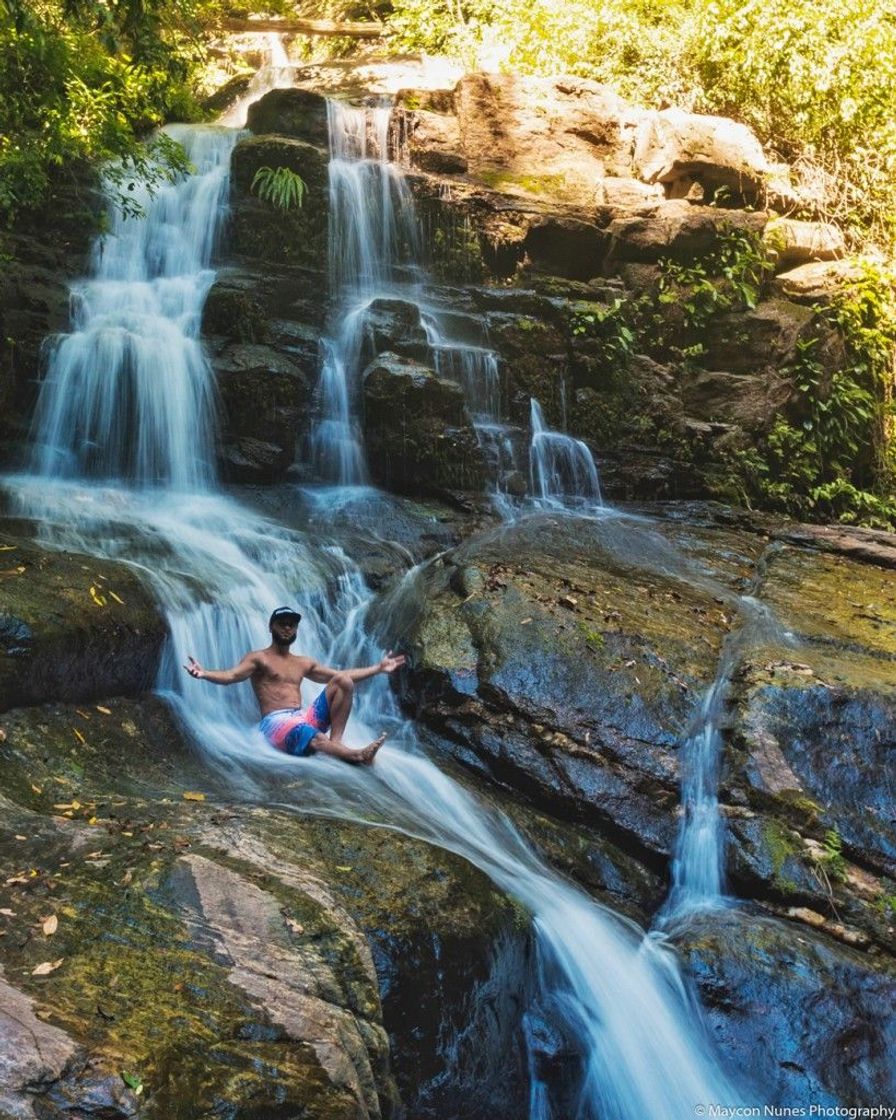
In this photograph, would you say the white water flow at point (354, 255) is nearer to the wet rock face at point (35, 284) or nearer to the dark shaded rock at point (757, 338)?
the wet rock face at point (35, 284)

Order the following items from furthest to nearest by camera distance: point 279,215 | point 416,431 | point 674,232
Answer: point 279,215 → point 674,232 → point 416,431

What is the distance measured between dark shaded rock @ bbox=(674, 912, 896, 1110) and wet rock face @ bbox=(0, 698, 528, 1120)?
1.21 m

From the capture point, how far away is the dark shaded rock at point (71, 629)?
5148 mm

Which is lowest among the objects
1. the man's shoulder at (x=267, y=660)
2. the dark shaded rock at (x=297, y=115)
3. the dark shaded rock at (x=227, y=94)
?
the man's shoulder at (x=267, y=660)

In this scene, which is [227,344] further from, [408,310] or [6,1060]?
[6,1060]

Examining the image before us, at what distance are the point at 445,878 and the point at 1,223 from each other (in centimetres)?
1064

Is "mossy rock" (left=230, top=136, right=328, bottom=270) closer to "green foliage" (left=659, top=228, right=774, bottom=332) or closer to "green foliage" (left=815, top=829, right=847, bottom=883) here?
"green foliage" (left=659, top=228, right=774, bottom=332)

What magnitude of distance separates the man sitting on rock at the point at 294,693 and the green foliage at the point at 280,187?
817 centimetres

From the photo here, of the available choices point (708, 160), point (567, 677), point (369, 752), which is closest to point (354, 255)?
point (708, 160)

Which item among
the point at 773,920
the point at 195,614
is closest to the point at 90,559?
the point at 195,614

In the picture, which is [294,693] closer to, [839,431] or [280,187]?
[280,187]

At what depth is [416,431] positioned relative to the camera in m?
10.1

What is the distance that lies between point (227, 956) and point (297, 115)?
13502 millimetres

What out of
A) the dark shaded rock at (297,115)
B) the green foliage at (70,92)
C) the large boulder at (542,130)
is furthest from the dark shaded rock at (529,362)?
the dark shaded rock at (297,115)
